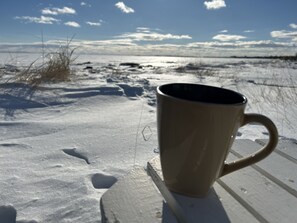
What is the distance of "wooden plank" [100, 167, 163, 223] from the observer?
525mm

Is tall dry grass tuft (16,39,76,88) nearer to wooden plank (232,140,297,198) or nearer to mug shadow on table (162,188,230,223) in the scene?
wooden plank (232,140,297,198)

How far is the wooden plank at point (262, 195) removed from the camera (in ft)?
1.69

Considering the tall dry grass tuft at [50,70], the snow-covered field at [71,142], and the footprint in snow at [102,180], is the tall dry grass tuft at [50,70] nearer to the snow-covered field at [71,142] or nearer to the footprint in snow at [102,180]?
the snow-covered field at [71,142]

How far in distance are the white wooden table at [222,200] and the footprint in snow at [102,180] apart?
306mm

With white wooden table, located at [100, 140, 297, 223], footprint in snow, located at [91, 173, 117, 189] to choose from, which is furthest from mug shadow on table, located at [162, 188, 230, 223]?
footprint in snow, located at [91, 173, 117, 189]

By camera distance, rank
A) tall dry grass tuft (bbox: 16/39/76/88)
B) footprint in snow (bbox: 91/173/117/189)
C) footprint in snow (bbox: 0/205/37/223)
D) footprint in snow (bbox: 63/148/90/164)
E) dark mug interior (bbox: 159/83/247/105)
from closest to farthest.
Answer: dark mug interior (bbox: 159/83/247/105) → footprint in snow (bbox: 0/205/37/223) → footprint in snow (bbox: 91/173/117/189) → footprint in snow (bbox: 63/148/90/164) → tall dry grass tuft (bbox: 16/39/76/88)

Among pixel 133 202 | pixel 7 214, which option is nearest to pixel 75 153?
pixel 7 214

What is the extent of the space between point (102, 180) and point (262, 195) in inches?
22.4

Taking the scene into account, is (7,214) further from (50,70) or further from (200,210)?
(50,70)

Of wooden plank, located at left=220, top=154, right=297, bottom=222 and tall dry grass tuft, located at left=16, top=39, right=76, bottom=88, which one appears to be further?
tall dry grass tuft, located at left=16, top=39, right=76, bottom=88

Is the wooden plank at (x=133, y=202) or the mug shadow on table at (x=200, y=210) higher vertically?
the mug shadow on table at (x=200, y=210)

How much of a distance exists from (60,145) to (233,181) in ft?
2.82

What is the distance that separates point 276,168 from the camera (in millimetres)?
706

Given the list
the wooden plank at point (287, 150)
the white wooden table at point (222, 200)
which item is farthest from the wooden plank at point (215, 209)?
the wooden plank at point (287, 150)
